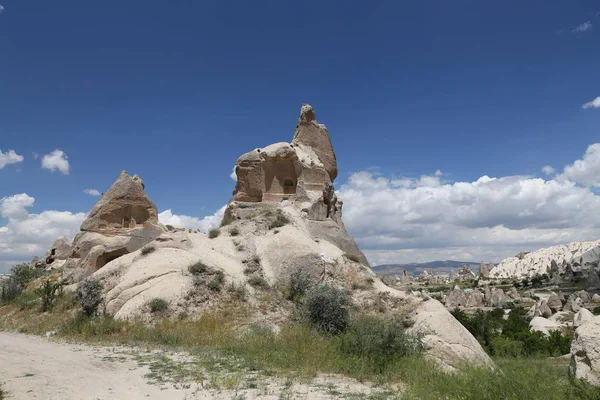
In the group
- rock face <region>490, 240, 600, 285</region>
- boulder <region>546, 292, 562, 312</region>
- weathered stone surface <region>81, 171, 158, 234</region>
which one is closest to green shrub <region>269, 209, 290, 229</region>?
weathered stone surface <region>81, 171, 158, 234</region>

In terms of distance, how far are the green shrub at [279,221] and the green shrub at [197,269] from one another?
5.30 m

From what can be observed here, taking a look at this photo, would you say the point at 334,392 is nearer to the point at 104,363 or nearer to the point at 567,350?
the point at 104,363

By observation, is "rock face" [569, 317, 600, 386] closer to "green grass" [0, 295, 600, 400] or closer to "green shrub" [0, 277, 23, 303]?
"green grass" [0, 295, 600, 400]

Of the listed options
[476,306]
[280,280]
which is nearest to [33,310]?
[280,280]

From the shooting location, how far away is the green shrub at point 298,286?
17.3m

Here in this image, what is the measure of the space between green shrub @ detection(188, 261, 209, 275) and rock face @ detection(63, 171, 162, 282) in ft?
29.4

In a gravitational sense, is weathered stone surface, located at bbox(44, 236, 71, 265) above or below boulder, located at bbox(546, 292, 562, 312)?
above

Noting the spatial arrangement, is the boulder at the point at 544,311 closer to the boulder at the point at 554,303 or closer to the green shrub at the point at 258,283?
the boulder at the point at 554,303

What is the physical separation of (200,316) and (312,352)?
6.81 meters

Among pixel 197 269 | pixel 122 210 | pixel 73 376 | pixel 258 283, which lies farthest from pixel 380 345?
pixel 122 210

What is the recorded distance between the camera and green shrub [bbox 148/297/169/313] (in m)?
14.8

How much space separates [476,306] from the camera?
55375mm

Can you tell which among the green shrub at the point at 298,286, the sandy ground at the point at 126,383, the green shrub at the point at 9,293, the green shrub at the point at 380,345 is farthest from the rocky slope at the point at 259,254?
the sandy ground at the point at 126,383

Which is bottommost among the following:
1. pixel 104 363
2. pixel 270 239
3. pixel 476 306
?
pixel 476 306
